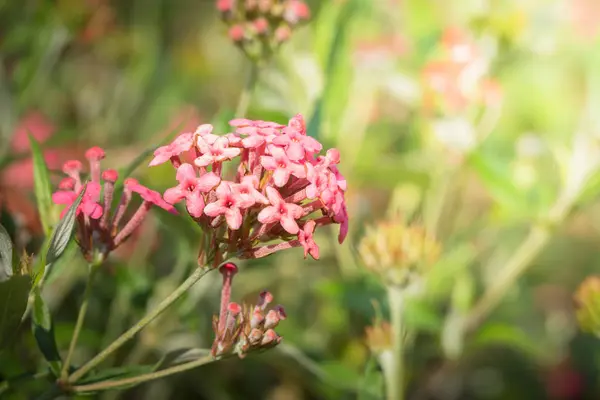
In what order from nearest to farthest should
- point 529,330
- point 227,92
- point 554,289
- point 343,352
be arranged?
point 343,352 < point 529,330 < point 554,289 < point 227,92

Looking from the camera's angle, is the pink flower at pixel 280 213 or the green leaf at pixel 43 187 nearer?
the pink flower at pixel 280 213

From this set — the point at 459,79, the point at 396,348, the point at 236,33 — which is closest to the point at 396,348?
the point at 396,348

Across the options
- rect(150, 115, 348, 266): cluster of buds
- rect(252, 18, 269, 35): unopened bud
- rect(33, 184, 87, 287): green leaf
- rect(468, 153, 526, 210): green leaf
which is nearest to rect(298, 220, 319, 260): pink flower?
rect(150, 115, 348, 266): cluster of buds

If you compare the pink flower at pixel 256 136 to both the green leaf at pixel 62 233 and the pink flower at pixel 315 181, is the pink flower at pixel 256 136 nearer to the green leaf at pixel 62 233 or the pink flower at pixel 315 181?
the pink flower at pixel 315 181

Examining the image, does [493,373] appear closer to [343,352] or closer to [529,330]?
[529,330]

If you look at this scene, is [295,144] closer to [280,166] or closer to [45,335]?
[280,166]

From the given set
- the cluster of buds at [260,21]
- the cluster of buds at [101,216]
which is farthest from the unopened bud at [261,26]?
the cluster of buds at [101,216]

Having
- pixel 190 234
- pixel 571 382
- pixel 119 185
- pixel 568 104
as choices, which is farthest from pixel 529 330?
pixel 119 185
